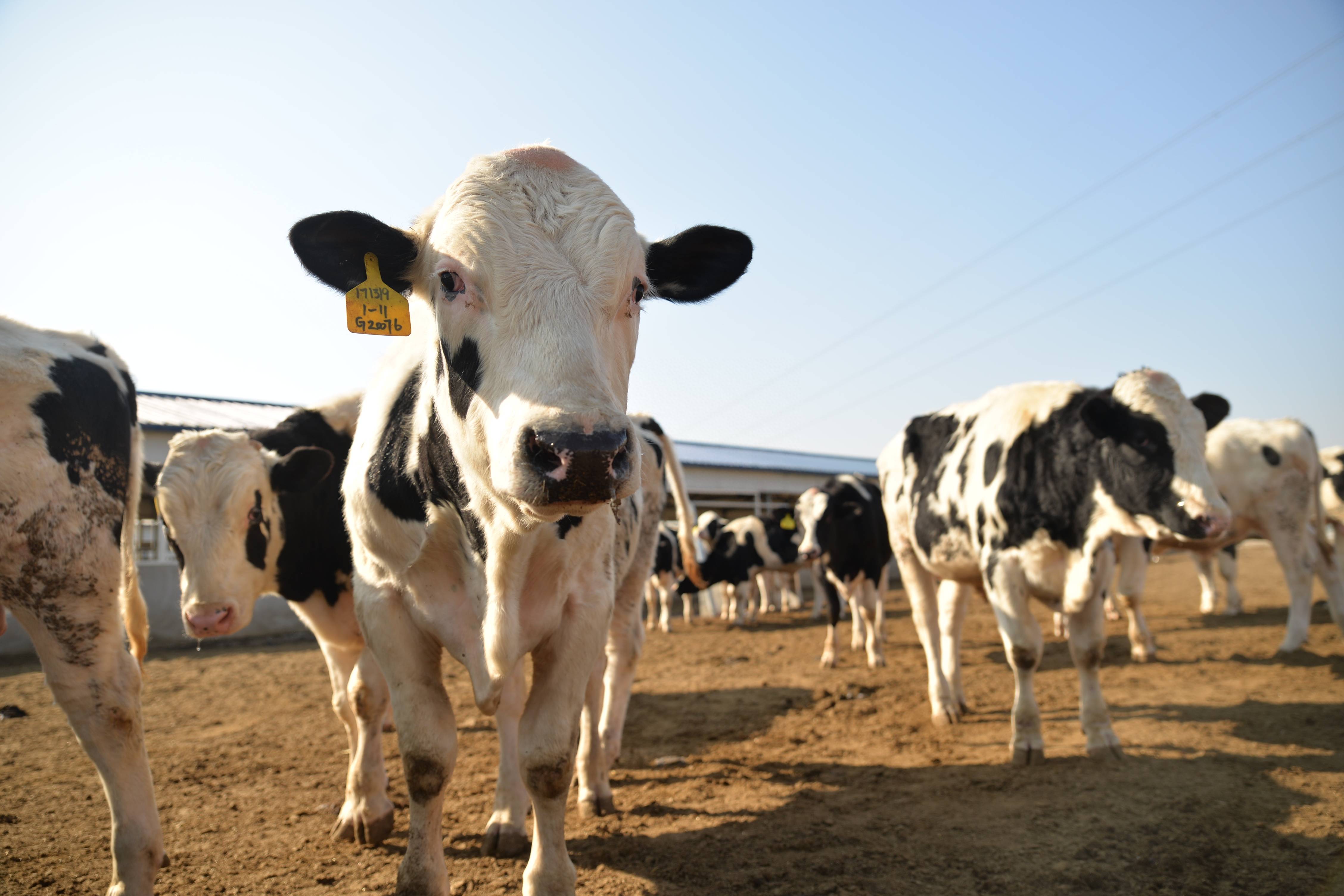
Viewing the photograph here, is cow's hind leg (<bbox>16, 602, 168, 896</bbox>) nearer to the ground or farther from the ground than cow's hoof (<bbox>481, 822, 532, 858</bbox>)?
farther from the ground

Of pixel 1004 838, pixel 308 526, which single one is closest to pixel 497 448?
pixel 1004 838

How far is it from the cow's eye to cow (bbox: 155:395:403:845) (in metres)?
2.40

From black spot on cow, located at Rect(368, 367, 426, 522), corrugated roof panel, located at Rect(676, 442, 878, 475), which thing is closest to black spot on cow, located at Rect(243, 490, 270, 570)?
black spot on cow, located at Rect(368, 367, 426, 522)

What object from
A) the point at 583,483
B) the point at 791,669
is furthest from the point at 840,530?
the point at 583,483

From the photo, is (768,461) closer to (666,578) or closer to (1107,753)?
(666,578)

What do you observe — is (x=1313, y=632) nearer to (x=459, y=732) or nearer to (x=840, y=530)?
(x=840, y=530)

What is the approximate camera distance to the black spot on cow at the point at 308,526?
14.5 ft

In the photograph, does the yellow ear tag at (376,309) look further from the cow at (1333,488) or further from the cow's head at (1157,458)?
the cow at (1333,488)

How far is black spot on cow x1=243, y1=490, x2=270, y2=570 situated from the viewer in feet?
14.4

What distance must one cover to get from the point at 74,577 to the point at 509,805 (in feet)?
6.80

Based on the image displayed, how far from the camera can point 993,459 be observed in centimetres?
550

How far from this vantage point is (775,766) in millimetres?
4918

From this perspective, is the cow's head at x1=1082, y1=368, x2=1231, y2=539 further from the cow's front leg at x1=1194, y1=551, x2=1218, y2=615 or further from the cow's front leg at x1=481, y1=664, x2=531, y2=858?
the cow's front leg at x1=1194, y1=551, x2=1218, y2=615

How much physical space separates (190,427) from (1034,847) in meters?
16.3
